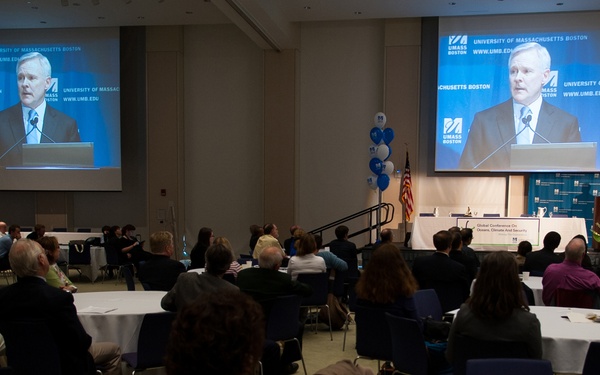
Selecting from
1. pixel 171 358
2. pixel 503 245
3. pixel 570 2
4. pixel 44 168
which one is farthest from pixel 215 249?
pixel 44 168

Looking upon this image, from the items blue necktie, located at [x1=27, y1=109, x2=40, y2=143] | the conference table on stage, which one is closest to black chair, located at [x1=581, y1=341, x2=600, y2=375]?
the conference table on stage

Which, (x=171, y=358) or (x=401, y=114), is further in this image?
(x=401, y=114)

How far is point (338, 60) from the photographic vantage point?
14234 mm

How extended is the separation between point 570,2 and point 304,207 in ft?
23.2

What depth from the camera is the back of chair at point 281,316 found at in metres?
4.66

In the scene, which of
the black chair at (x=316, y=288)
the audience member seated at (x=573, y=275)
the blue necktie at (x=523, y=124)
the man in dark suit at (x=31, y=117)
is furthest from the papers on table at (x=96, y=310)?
the man in dark suit at (x=31, y=117)

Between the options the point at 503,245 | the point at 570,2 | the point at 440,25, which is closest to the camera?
the point at 503,245

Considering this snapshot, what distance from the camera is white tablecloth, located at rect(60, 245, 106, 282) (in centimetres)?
1127

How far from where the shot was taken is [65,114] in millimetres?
14578

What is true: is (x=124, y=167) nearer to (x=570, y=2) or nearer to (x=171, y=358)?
(x=570, y=2)

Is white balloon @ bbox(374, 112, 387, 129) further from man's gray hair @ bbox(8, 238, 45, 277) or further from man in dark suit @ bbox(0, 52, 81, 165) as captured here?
man's gray hair @ bbox(8, 238, 45, 277)

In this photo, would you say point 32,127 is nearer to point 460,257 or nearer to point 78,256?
point 78,256

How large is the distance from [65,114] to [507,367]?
13664mm

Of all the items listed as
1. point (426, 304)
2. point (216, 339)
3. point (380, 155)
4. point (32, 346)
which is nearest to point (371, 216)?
point (380, 155)
